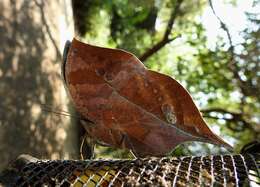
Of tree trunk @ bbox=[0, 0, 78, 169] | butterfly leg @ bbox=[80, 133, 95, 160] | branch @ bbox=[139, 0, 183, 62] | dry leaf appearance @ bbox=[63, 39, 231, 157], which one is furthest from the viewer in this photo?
branch @ bbox=[139, 0, 183, 62]

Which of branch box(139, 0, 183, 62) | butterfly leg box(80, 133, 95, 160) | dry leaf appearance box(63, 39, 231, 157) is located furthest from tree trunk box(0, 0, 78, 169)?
dry leaf appearance box(63, 39, 231, 157)

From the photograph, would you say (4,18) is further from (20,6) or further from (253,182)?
(253,182)

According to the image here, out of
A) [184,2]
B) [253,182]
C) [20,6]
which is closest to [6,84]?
[20,6]

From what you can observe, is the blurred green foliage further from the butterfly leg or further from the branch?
the butterfly leg

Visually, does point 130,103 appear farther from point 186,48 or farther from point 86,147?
point 186,48

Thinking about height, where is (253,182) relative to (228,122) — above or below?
above

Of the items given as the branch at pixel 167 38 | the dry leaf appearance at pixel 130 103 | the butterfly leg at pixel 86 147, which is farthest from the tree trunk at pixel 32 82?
the dry leaf appearance at pixel 130 103
